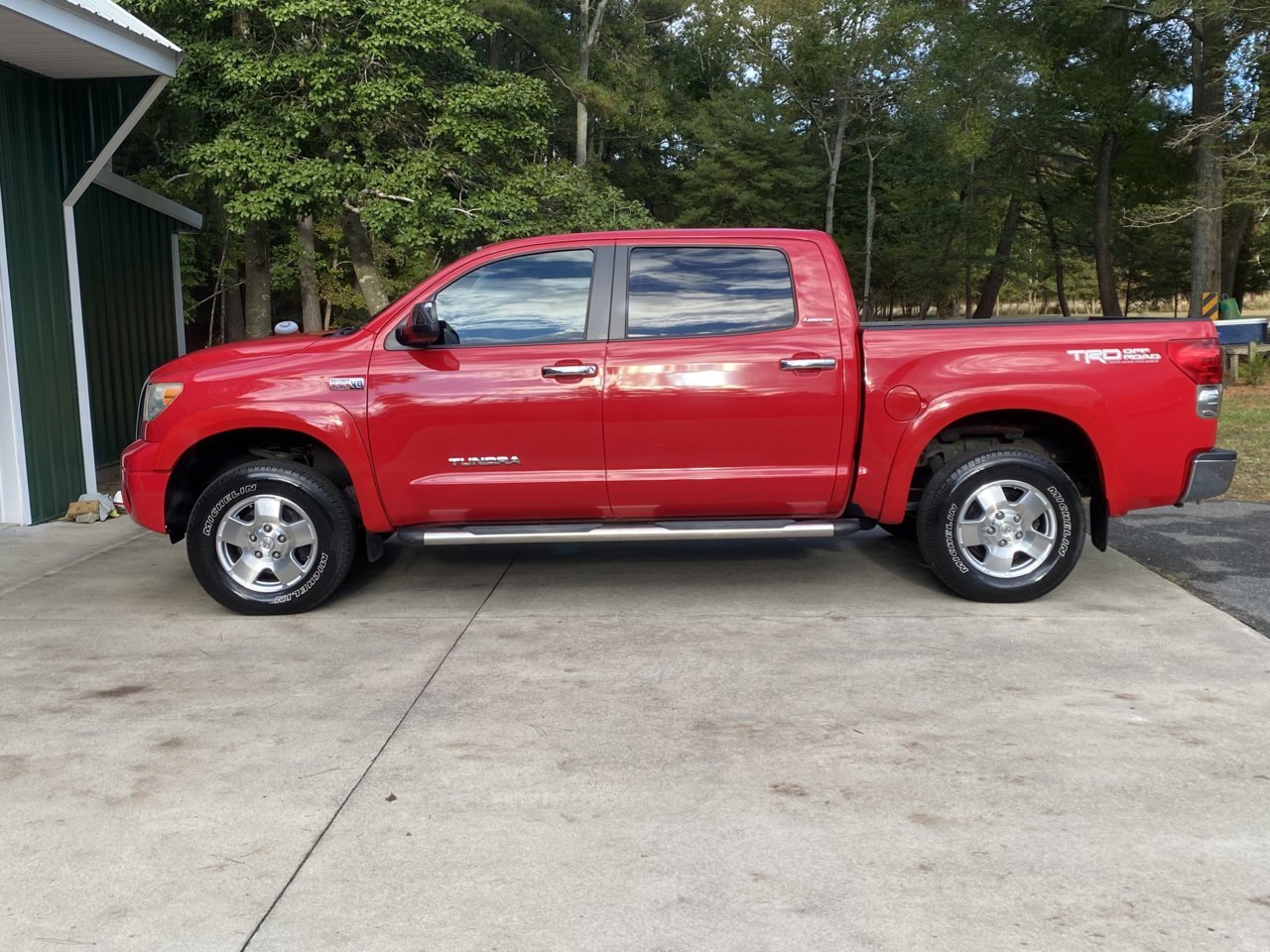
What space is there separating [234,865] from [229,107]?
565 inches

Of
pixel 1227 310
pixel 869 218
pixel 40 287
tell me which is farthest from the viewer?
pixel 869 218

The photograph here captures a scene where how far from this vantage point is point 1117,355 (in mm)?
5879

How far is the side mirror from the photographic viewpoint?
5.83 m

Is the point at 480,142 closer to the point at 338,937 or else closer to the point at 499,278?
the point at 499,278

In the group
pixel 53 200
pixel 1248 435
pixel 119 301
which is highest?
pixel 53 200

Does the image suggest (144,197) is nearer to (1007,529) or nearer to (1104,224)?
(1007,529)

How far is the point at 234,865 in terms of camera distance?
3.46 m

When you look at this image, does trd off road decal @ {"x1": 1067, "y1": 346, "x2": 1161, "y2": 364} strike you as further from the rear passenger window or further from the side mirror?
the side mirror

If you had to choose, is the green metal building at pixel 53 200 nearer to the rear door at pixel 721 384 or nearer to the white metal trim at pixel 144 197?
the white metal trim at pixel 144 197

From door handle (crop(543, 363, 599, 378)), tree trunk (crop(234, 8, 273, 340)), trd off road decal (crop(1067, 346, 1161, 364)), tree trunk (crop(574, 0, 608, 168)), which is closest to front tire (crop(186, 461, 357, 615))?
door handle (crop(543, 363, 599, 378))

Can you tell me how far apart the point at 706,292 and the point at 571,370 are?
2.80 ft

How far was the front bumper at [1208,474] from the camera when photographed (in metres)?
5.96

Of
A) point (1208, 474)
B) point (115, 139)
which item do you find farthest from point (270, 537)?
point (115, 139)

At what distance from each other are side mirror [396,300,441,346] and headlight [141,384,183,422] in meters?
1.26
